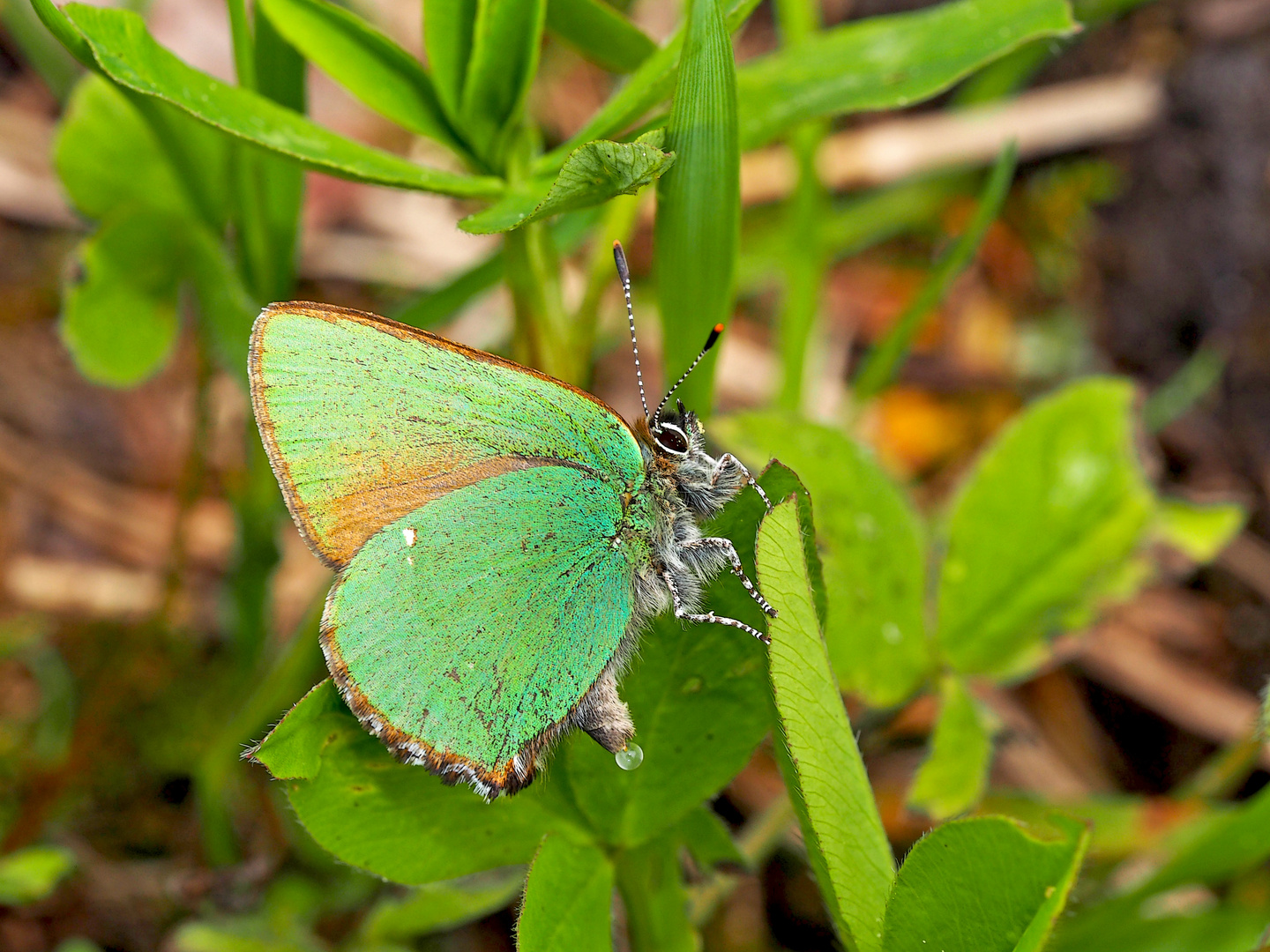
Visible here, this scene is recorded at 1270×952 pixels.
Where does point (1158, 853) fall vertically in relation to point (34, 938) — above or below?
above

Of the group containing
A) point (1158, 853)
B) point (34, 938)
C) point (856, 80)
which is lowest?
point (34, 938)

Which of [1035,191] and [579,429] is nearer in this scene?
[579,429]

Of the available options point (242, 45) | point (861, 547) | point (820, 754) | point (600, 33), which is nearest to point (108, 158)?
point (242, 45)

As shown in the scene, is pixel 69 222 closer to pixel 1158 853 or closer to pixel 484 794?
pixel 484 794

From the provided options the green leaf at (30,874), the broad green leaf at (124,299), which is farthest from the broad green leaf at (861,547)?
the green leaf at (30,874)

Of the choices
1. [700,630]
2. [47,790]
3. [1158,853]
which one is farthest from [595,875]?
[47,790]

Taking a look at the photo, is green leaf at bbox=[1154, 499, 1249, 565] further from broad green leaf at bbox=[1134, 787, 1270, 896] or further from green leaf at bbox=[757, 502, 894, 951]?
green leaf at bbox=[757, 502, 894, 951]

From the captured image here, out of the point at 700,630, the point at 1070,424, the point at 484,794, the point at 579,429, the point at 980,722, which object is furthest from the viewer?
the point at 1070,424
